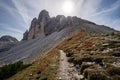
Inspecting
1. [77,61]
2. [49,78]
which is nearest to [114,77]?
[49,78]

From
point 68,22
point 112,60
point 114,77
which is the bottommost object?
point 114,77

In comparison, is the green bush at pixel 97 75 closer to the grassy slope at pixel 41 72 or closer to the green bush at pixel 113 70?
the green bush at pixel 113 70

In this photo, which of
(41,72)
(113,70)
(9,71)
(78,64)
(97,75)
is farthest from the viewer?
(9,71)

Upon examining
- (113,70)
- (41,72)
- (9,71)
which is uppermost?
(9,71)

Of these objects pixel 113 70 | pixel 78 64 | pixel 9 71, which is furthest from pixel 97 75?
pixel 9 71

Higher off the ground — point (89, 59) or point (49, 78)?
point (89, 59)

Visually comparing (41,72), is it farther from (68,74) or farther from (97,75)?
(97,75)

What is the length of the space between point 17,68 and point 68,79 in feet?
100

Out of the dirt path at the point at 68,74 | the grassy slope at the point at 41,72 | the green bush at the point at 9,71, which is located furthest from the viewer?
the green bush at the point at 9,71

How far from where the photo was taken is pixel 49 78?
69.6ft

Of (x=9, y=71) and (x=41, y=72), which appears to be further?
(x=9, y=71)

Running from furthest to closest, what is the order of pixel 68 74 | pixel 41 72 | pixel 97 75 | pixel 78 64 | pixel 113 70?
pixel 78 64 < pixel 41 72 < pixel 68 74 < pixel 113 70 < pixel 97 75

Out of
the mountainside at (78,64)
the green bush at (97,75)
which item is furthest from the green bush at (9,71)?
the green bush at (97,75)

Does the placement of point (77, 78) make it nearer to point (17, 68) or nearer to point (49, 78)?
point (49, 78)
